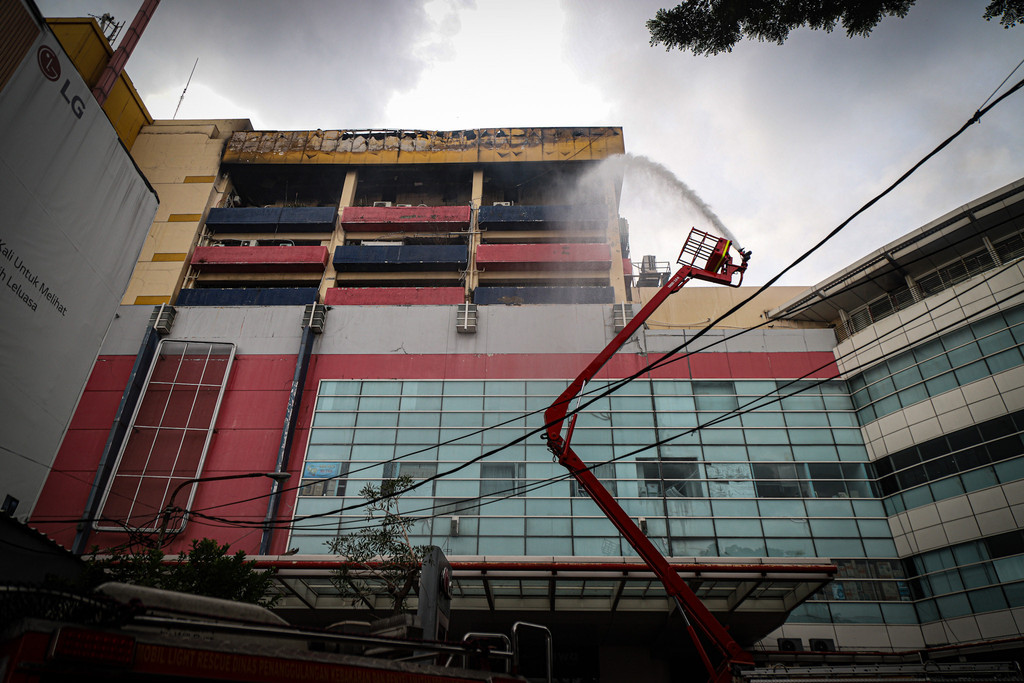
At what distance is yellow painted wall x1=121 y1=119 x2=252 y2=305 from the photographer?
4109 cm

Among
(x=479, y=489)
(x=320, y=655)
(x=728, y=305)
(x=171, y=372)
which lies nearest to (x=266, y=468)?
(x=171, y=372)

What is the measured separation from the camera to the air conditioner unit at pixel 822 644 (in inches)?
907

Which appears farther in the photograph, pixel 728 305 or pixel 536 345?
pixel 728 305

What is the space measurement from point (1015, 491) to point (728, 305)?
2103cm

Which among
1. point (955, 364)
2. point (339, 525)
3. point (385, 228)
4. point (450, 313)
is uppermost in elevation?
point (385, 228)

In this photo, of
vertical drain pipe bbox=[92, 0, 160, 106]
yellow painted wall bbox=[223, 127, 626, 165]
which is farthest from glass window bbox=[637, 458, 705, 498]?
yellow painted wall bbox=[223, 127, 626, 165]

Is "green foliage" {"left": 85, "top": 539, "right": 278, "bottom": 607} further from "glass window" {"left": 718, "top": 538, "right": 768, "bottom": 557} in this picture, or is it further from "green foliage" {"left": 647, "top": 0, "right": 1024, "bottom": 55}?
"glass window" {"left": 718, "top": 538, "right": 768, "bottom": 557}

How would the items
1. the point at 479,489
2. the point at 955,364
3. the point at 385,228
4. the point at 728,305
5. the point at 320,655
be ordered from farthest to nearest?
the point at 385,228
the point at 728,305
the point at 479,489
the point at 955,364
the point at 320,655

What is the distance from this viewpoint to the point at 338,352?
32.9m

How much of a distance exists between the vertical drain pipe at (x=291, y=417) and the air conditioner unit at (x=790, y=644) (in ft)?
71.0

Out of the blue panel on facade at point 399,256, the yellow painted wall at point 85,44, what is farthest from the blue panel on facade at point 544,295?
the yellow painted wall at point 85,44

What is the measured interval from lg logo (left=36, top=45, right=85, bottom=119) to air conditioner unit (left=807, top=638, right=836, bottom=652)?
1158 inches

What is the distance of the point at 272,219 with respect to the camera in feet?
153

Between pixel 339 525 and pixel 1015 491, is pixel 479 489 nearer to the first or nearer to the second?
pixel 339 525
